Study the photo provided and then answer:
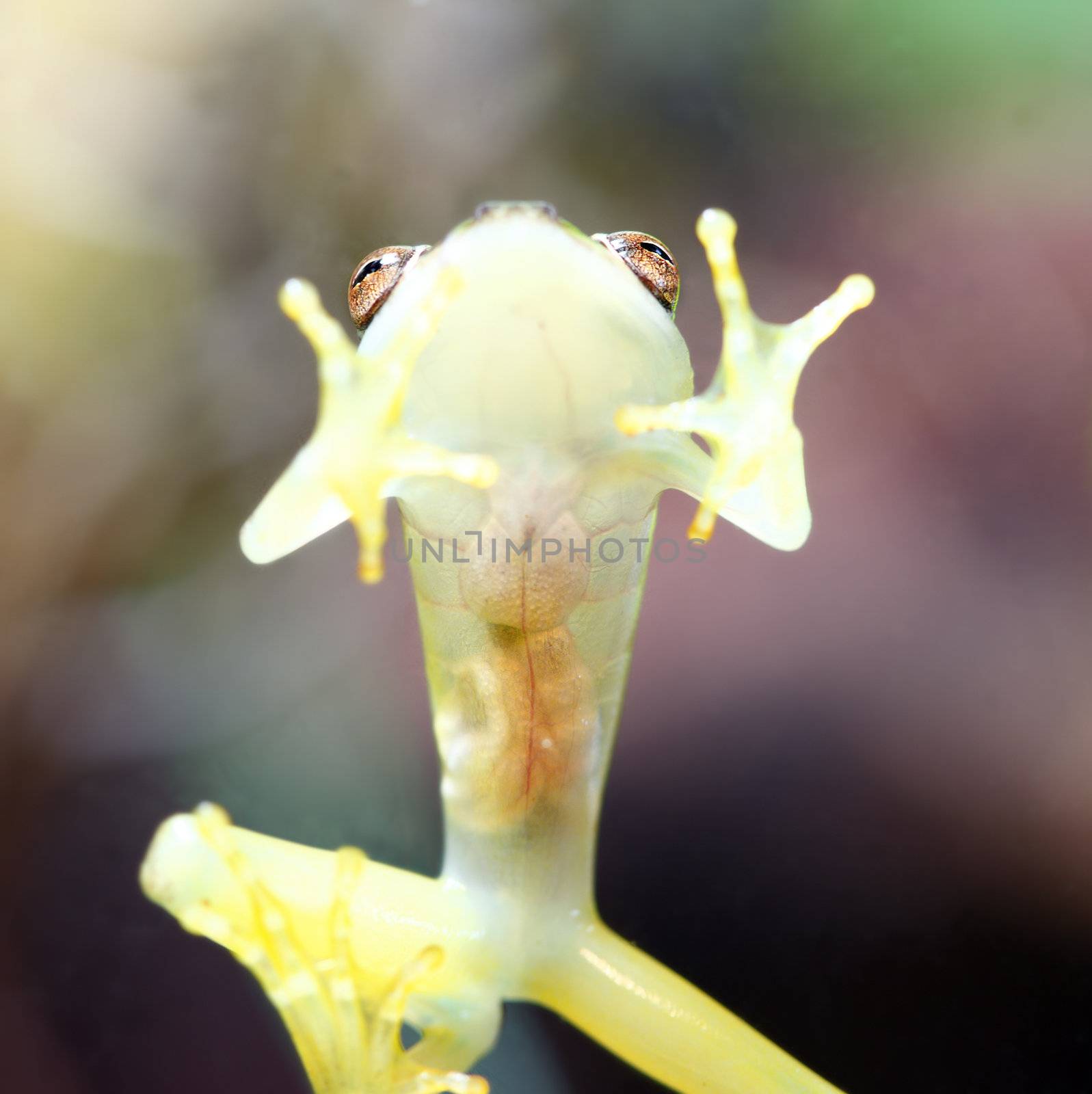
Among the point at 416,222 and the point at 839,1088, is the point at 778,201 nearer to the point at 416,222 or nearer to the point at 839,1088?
the point at 416,222

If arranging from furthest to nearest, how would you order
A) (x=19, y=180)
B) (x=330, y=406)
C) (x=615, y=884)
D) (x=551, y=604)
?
(x=19, y=180)
(x=615, y=884)
(x=551, y=604)
(x=330, y=406)

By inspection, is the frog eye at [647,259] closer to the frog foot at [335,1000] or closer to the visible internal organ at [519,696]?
the visible internal organ at [519,696]

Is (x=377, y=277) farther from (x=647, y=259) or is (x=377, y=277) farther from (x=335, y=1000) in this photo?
(x=335, y=1000)

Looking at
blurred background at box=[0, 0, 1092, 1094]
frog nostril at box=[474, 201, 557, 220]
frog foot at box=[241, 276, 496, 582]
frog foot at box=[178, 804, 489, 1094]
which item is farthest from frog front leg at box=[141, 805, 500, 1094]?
frog nostril at box=[474, 201, 557, 220]

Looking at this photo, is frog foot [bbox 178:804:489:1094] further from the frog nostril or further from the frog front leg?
the frog nostril

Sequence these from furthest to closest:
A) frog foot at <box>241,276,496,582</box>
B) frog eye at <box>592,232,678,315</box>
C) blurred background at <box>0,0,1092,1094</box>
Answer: blurred background at <box>0,0,1092,1094</box>
frog eye at <box>592,232,678,315</box>
frog foot at <box>241,276,496,582</box>

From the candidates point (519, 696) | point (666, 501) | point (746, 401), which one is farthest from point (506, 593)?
point (666, 501)

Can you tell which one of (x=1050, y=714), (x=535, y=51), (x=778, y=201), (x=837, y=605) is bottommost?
(x=1050, y=714)

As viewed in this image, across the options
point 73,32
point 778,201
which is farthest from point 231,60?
point 778,201
